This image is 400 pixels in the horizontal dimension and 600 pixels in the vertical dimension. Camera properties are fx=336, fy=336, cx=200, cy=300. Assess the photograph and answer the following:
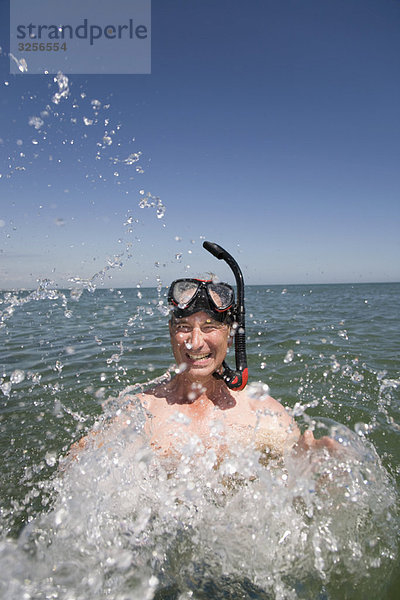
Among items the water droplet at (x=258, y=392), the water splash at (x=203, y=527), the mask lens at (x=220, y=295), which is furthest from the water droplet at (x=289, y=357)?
the mask lens at (x=220, y=295)

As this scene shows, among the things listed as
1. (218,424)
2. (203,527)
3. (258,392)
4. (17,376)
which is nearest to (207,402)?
(218,424)

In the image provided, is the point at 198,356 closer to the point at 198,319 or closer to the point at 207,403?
the point at 198,319

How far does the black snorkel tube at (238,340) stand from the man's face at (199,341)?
0.65 ft

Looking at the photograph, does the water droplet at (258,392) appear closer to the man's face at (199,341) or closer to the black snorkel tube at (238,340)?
the black snorkel tube at (238,340)

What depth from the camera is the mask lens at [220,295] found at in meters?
3.01

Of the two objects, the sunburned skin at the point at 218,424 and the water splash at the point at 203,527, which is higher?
the sunburned skin at the point at 218,424

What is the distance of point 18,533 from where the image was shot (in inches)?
105

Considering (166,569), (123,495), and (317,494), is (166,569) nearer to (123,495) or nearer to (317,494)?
(123,495)

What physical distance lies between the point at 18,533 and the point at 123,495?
85 cm

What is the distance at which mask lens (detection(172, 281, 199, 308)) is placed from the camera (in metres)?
2.99

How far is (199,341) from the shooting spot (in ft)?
9.51

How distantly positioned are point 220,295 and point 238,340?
1.49 ft

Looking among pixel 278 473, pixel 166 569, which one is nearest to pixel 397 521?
pixel 278 473

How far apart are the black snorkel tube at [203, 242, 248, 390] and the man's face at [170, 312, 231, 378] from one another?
20cm
